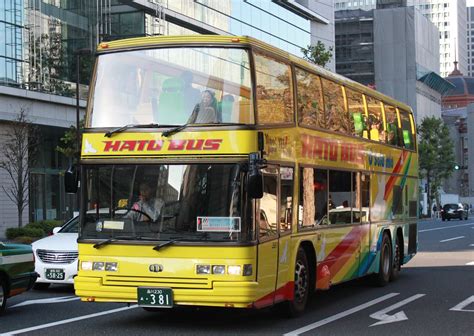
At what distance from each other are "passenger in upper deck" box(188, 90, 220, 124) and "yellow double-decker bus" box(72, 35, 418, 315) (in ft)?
0.05

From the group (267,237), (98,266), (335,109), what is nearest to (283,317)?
(267,237)

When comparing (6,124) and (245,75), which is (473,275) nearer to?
(245,75)

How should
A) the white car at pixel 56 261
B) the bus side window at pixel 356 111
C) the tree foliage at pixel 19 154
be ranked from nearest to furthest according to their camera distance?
the bus side window at pixel 356 111, the white car at pixel 56 261, the tree foliage at pixel 19 154

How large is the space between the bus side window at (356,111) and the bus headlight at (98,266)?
19.5 feet

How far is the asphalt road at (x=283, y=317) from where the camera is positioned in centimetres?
1034

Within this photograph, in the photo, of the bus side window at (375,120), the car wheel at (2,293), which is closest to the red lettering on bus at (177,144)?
the car wheel at (2,293)

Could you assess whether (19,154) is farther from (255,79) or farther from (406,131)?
(255,79)

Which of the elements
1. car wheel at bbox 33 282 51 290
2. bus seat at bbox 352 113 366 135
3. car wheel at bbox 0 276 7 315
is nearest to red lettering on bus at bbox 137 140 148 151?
car wheel at bbox 0 276 7 315

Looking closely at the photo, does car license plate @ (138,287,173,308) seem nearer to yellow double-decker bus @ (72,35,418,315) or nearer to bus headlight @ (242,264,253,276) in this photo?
yellow double-decker bus @ (72,35,418,315)

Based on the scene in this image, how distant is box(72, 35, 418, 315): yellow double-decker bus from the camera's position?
31.9ft

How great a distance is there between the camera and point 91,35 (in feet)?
150

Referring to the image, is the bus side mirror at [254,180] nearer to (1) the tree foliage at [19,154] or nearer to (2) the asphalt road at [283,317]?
(2) the asphalt road at [283,317]

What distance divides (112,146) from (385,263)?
27.0ft

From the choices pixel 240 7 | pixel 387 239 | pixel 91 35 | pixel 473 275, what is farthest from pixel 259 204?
pixel 240 7
